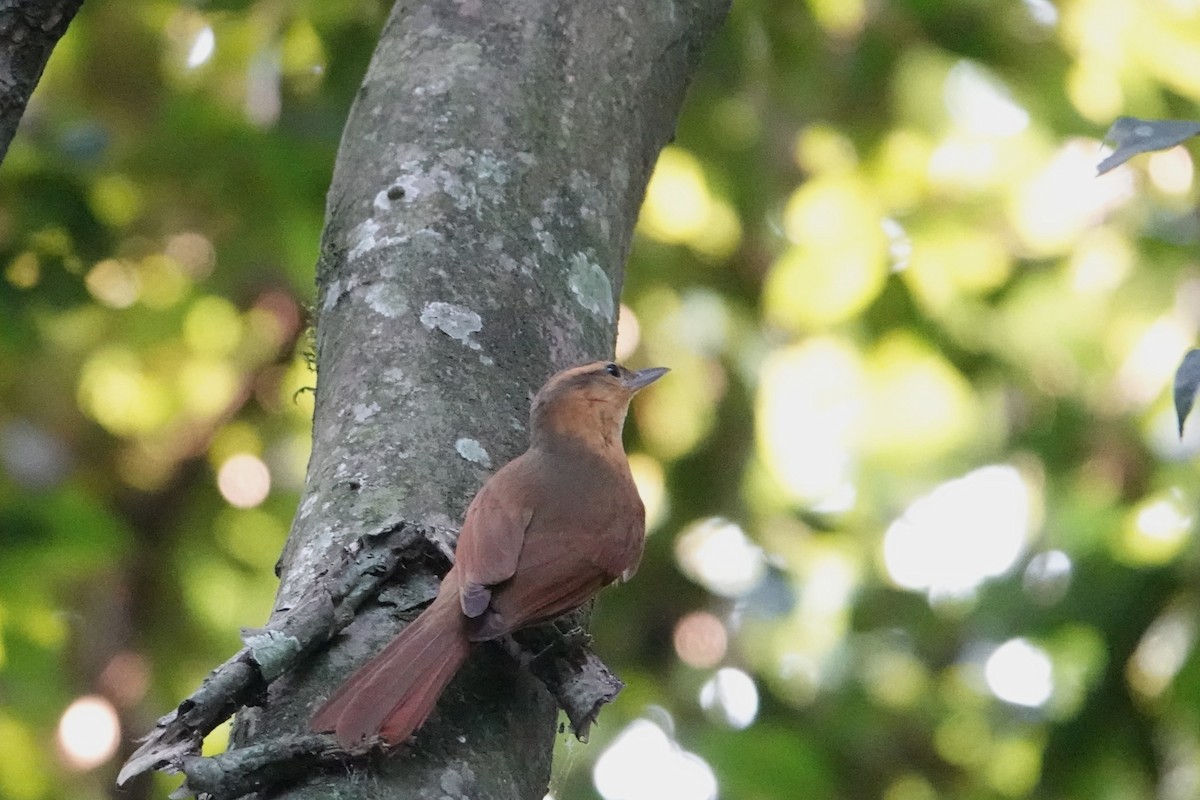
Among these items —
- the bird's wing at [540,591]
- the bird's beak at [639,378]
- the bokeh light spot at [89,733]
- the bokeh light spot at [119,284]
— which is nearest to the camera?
the bird's wing at [540,591]

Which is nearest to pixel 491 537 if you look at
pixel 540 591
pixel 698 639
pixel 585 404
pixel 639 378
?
pixel 540 591

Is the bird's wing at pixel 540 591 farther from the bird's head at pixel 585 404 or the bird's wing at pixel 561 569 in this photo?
the bird's head at pixel 585 404

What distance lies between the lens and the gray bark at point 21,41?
1.98 m

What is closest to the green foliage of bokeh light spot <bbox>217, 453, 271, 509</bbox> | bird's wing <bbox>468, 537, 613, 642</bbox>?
bokeh light spot <bbox>217, 453, 271, 509</bbox>

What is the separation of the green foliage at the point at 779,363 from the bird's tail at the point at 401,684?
2.96 metres

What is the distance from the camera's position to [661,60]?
125 inches

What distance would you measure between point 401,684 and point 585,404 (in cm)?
125

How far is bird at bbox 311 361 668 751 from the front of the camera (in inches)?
70.2

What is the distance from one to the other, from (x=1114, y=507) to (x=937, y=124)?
1672mm

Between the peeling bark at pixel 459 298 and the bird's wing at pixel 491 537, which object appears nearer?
the peeling bark at pixel 459 298

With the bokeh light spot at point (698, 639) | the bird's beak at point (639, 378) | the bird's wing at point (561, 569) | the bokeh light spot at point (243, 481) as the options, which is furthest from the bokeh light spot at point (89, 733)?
the bird's wing at point (561, 569)

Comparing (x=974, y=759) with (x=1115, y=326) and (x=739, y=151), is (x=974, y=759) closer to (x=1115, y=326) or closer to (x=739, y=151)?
(x=1115, y=326)

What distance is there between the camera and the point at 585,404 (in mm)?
2965

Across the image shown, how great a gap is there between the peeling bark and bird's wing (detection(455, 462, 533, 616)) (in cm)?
4
